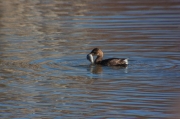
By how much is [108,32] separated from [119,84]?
6.23m

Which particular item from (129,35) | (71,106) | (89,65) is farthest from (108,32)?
(71,106)

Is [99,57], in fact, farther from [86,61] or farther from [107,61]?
[107,61]

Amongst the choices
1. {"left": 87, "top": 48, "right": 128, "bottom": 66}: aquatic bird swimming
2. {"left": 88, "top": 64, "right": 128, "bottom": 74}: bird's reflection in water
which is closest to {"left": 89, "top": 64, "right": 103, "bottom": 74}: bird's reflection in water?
{"left": 88, "top": 64, "right": 128, "bottom": 74}: bird's reflection in water

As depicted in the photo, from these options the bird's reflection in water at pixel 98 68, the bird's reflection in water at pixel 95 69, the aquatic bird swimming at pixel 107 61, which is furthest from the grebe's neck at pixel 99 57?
the bird's reflection in water at pixel 98 68

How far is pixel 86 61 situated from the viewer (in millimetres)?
13930

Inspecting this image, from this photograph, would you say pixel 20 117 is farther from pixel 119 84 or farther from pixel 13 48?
pixel 13 48

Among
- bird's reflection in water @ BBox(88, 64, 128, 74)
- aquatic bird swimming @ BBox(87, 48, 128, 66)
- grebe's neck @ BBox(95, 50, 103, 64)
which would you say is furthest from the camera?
grebe's neck @ BBox(95, 50, 103, 64)

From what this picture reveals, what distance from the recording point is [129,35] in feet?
55.1

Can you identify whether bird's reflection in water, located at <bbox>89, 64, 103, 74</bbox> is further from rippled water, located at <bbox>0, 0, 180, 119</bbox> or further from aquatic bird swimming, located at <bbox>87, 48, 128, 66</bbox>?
aquatic bird swimming, located at <bbox>87, 48, 128, 66</bbox>

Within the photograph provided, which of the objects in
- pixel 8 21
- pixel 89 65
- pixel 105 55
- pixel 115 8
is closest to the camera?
pixel 89 65

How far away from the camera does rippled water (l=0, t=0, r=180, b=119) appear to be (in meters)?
9.74

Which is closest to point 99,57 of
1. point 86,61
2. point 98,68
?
point 86,61

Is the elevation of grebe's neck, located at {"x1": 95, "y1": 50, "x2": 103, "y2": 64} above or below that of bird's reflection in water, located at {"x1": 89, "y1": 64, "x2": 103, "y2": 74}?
above

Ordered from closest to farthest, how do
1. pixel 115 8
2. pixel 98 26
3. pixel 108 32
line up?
pixel 108 32, pixel 98 26, pixel 115 8
